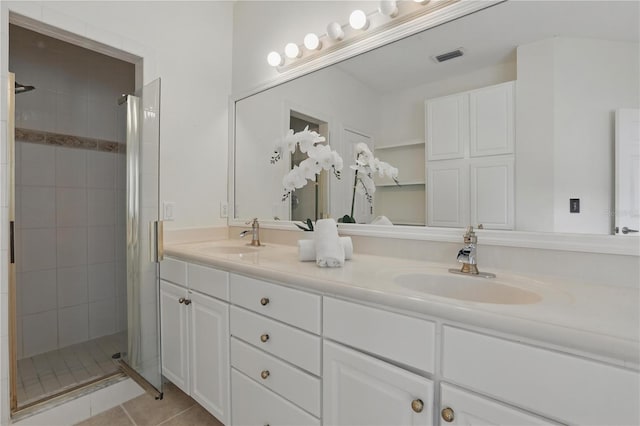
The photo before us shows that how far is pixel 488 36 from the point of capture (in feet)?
3.87

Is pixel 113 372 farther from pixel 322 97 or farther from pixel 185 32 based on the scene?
pixel 185 32

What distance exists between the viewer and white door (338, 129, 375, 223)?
154 centimetres

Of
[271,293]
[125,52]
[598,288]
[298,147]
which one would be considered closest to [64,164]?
[125,52]

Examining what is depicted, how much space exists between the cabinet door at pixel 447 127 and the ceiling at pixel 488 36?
0.12 metres

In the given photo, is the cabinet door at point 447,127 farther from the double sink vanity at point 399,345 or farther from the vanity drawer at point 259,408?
the vanity drawer at point 259,408

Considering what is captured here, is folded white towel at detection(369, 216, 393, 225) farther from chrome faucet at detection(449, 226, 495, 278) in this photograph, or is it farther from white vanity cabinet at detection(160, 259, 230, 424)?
white vanity cabinet at detection(160, 259, 230, 424)

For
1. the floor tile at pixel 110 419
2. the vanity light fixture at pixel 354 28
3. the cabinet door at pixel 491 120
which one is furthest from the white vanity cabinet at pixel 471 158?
the floor tile at pixel 110 419

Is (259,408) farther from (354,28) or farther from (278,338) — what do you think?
(354,28)

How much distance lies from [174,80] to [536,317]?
2.19 metres

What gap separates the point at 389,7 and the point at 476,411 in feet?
4.99

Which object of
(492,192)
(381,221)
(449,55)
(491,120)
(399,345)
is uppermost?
(449,55)

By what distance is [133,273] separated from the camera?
1786mm

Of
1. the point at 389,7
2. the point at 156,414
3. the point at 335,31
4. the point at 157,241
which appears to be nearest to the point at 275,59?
the point at 335,31

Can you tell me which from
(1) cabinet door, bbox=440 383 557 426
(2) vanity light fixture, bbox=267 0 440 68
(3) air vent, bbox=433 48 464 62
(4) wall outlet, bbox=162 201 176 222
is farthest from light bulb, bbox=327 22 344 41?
(1) cabinet door, bbox=440 383 557 426
